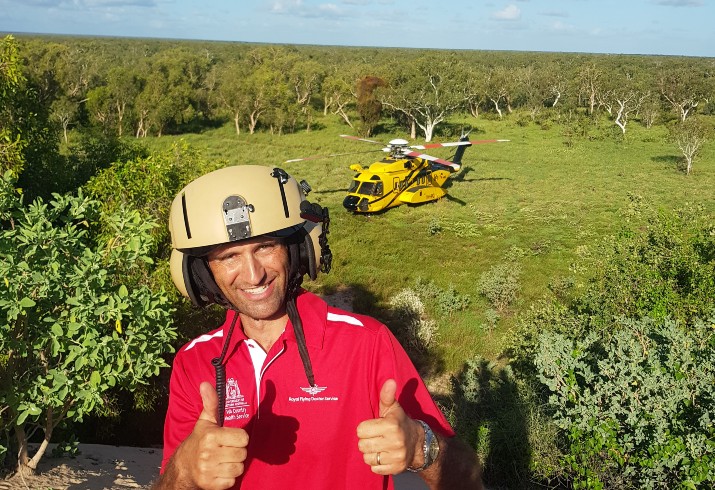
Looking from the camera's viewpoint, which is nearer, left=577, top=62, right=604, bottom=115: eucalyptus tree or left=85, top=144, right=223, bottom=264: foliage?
left=85, top=144, right=223, bottom=264: foliage

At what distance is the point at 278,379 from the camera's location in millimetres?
2393

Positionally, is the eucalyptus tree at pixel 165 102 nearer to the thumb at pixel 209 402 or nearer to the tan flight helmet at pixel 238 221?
the tan flight helmet at pixel 238 221

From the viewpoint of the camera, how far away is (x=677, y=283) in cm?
1049

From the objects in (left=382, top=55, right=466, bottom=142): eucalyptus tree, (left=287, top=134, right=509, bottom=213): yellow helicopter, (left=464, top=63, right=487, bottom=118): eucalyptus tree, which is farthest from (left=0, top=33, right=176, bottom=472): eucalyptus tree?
(left=464, top=63, right=487, bottom=118): eucalyptus tree

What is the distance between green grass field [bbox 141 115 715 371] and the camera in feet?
56.3

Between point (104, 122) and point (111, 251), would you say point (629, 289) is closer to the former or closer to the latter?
point (111, 251)

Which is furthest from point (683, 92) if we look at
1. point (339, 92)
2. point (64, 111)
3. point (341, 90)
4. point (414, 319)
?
point (64, 111)

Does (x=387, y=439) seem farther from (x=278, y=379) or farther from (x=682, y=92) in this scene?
(x=682, y=92)

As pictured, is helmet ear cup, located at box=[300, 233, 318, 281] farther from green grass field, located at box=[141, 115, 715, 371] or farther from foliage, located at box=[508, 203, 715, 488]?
green grass field, located at box=[141, 115, 715, 371]

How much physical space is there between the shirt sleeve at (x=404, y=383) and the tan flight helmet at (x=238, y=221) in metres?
0.55

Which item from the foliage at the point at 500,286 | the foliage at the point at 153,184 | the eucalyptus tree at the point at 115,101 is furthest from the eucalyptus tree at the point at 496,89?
the foliage at the point at 153,184

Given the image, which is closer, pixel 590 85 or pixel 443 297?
pixel 443 297

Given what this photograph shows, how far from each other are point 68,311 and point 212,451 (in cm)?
505

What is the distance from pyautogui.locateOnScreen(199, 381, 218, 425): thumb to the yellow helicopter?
73.0ft
